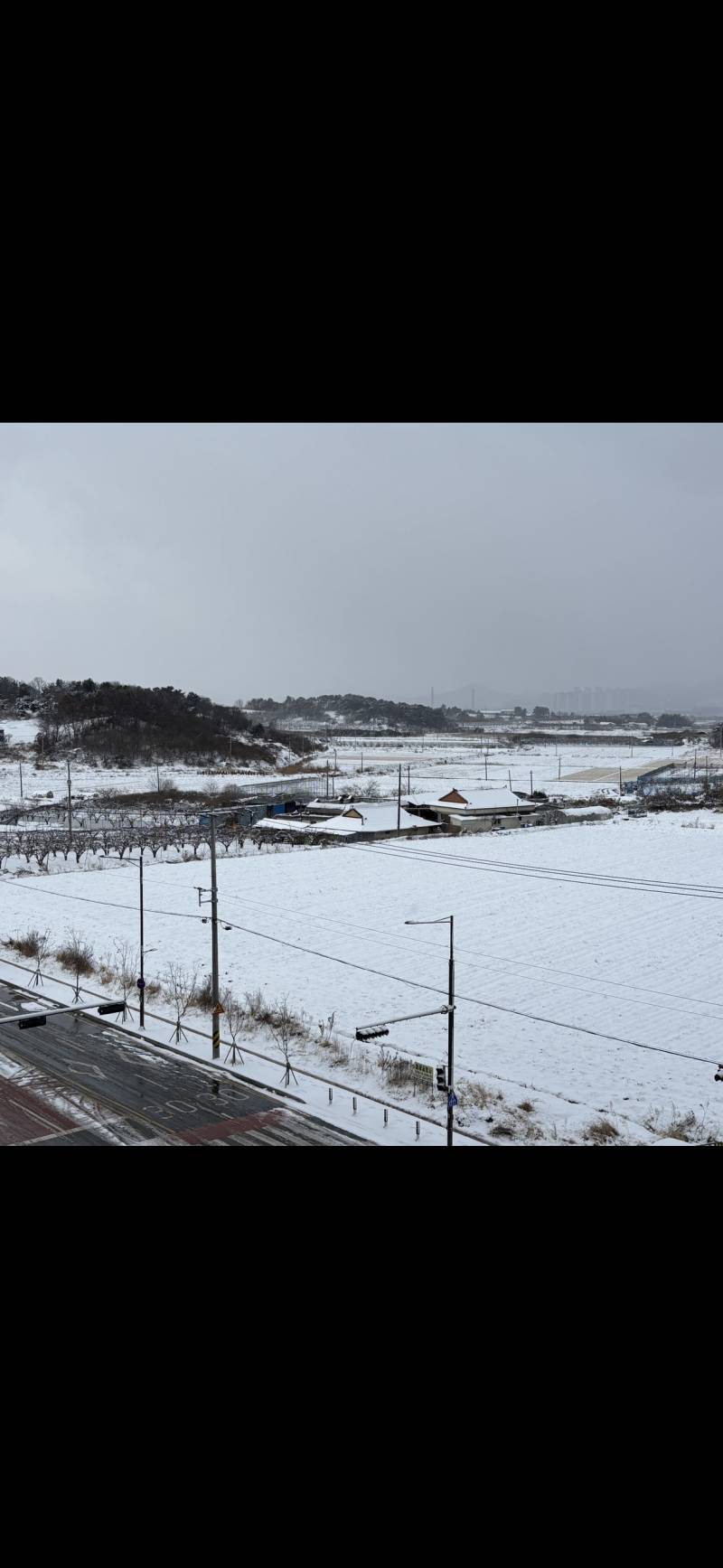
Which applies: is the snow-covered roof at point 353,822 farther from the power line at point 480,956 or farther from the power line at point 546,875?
the power line at point 480,956

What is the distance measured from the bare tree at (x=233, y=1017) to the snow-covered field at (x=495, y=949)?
523 mm

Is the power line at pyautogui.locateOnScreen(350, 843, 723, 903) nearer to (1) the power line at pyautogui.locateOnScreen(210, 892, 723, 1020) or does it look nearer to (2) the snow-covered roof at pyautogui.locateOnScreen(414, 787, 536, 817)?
(2) the snow-covered roof at pyautogui.locateOnScreen(414, 787, 536, 817)

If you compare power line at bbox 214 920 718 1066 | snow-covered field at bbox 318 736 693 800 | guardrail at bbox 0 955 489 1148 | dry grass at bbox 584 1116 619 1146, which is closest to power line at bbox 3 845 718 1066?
power line at bbox 214 920 718 1066

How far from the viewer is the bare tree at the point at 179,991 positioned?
8766 millimetres

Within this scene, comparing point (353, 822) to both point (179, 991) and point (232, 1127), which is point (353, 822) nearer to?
point (179, 991)

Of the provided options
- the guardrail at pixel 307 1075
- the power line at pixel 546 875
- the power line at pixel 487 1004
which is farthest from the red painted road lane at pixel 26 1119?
the power line at pixel 546 875

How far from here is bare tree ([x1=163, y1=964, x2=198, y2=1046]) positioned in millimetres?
8766

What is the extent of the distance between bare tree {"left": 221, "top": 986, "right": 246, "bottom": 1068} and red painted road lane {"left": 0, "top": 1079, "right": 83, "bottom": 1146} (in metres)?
1.63

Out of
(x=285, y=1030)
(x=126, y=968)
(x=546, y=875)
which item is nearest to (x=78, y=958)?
(x=126, y=968)
